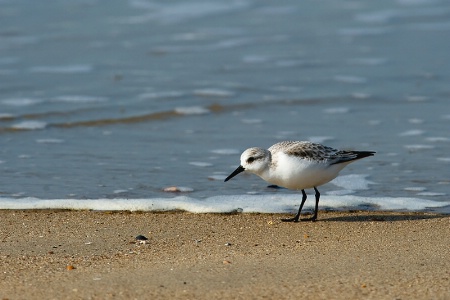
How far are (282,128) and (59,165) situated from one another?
2512 millimetres

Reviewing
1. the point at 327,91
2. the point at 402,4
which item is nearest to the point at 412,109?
the point at 327,91

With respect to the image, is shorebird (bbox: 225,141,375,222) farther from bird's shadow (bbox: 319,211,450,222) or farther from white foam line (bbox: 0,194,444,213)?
white foam line (bbox: 0,194,444,213)

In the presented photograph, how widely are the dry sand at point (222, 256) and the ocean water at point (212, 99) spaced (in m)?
0.41

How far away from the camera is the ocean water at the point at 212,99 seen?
710cm

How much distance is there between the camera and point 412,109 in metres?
9.81

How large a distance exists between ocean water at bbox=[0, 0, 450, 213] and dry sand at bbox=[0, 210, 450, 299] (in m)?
0.41

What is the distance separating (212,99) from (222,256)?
5455mm

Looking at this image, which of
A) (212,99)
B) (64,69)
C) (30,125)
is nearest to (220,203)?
(30,125)

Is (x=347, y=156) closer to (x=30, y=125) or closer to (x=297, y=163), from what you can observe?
(x=297, y=163)

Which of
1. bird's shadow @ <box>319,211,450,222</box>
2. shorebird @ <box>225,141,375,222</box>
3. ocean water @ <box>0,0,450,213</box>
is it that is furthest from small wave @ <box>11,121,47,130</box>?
bird's shadow @ <box>319,211,450,222</box>

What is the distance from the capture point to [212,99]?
1055cm

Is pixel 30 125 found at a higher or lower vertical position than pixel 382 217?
higher

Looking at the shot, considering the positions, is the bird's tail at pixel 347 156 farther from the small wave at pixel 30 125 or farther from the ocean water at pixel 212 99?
the small wave at pixel 30 125

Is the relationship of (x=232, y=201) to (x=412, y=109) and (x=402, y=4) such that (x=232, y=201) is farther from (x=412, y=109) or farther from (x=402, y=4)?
(x=402, y=4)
